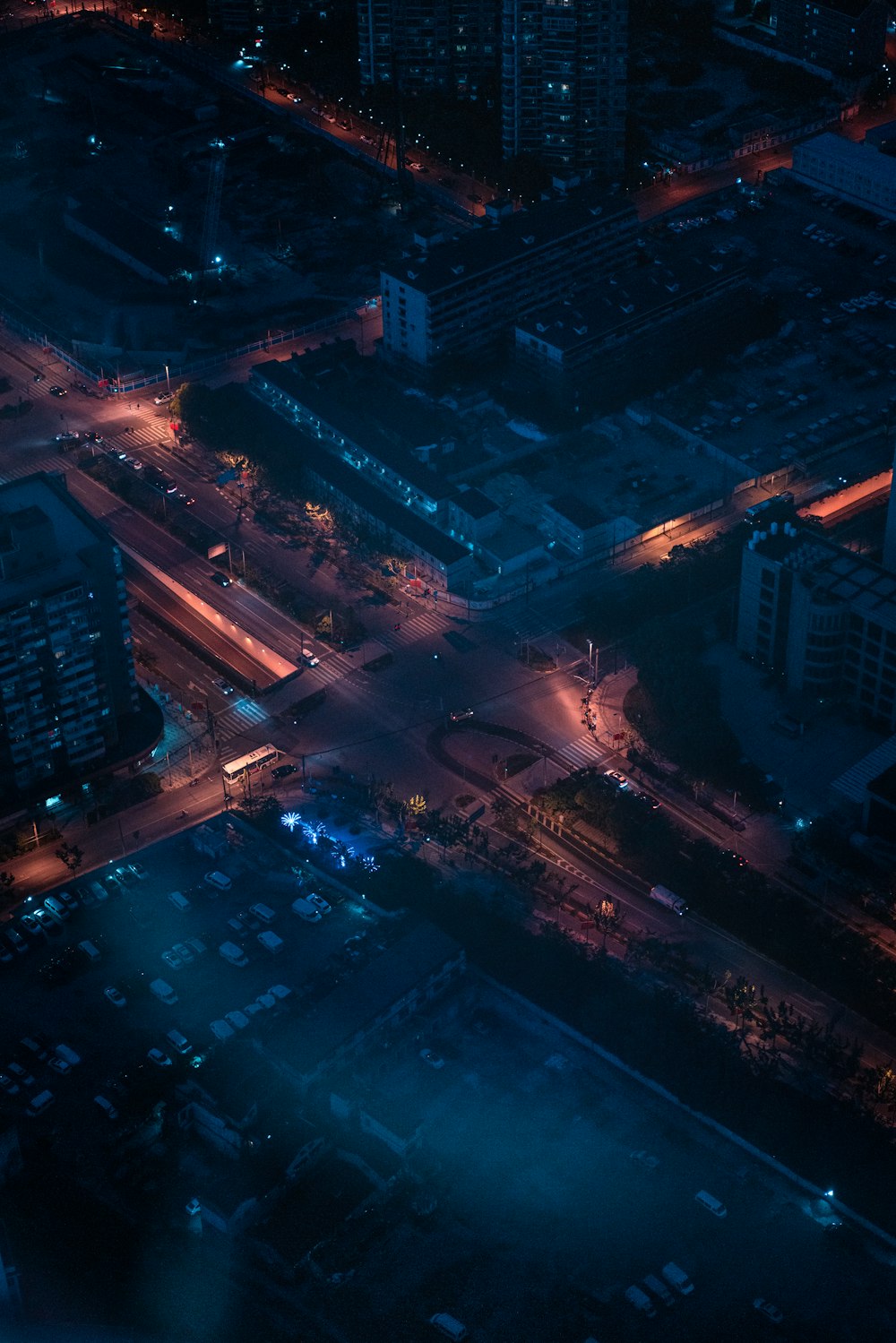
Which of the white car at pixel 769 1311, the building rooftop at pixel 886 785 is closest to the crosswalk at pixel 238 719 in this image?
the building rooftop at pixel 886 785

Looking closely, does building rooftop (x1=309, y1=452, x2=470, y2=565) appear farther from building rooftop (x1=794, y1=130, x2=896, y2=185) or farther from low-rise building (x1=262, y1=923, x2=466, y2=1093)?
building rooftop (x1=794, y1=130, x2=896, y2=185)

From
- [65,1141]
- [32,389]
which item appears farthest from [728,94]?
[65,1141]

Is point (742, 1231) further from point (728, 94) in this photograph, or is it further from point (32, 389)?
point (728, 94)

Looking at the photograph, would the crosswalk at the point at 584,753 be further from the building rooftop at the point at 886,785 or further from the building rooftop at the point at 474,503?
the building rooftop at the point at 474,503

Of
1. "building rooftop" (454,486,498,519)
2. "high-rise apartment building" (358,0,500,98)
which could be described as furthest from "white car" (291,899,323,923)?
"high-rise apartment building" (358,0,500,98)

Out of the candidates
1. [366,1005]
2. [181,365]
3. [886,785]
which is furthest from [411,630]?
[181,365]

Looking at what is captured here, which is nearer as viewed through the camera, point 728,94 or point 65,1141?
point 65,1141

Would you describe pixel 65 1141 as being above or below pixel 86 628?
below
